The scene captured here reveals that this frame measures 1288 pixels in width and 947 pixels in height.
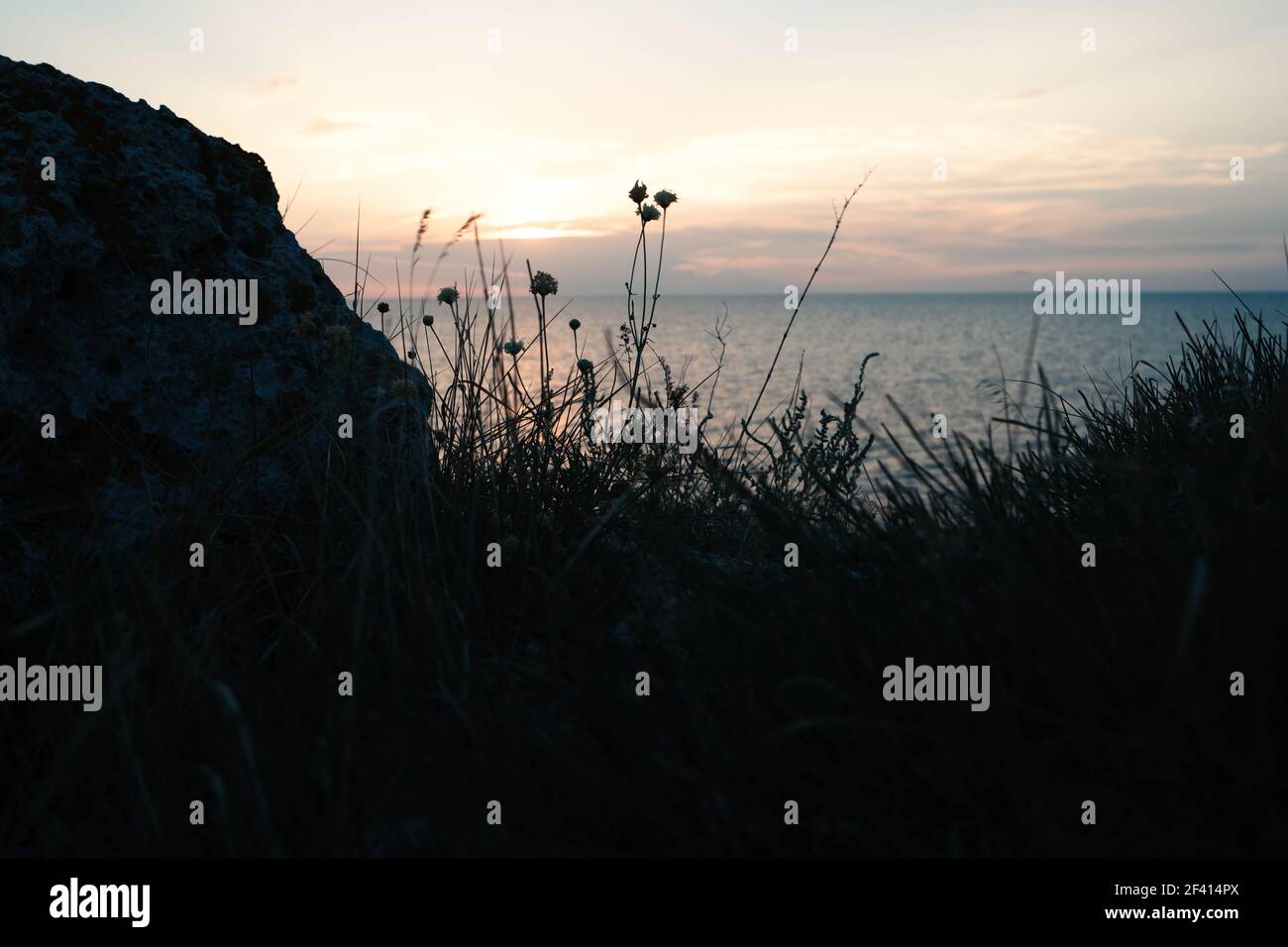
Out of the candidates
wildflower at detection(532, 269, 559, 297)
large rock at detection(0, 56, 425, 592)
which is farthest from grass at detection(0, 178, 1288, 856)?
wildflower at detection(532, 269, 559, 297)

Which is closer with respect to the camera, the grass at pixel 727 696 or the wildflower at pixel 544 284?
the grass at pixel 727 696

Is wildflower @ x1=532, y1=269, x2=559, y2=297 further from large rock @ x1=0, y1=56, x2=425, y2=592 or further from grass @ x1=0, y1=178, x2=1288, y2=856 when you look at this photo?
grass @ x1=0, y1=178, x2=1288, y2=856

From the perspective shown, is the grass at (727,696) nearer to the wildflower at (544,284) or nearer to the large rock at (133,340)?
the large rock at (133,340)

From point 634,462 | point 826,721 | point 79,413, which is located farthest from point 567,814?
point 79,413

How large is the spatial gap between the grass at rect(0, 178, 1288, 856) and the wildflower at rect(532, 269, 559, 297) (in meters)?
1.03

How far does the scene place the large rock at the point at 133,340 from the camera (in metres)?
2.67

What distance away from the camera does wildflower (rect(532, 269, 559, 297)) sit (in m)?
3.13

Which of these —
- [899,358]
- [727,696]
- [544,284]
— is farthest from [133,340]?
[899,358]

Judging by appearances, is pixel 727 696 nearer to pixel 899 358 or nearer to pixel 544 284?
pixel 544 284

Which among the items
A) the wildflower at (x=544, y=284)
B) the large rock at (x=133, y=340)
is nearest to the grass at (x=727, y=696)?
the large rock at (x=133, y=340)

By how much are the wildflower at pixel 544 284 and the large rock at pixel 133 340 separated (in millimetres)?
600

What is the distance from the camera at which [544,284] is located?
10.6 ft

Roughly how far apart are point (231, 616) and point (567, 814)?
3.88 ft

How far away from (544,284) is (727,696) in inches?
78.9
